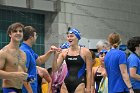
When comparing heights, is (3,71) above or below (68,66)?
above

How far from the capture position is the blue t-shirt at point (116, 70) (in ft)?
22.2

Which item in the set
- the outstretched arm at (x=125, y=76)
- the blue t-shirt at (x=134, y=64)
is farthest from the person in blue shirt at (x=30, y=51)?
the blue t-shirt at (x=134, y=64)

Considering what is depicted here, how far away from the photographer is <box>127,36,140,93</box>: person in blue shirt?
6789mm

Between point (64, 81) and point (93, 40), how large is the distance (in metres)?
6.22

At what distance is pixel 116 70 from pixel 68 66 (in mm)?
1020

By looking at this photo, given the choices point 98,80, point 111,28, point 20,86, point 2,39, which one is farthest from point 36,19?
point 20,86

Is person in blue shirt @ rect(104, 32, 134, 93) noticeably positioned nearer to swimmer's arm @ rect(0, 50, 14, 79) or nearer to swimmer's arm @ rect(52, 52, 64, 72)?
swimmer's arm @ rect(52, 52, 64, 72)

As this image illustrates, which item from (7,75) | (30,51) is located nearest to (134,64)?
(30,51)

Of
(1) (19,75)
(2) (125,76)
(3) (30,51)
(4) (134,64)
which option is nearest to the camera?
(1) (19,75)

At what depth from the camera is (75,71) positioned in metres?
7.24

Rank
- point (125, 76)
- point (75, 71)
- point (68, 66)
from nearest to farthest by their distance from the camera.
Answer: point (125, 76) < point (75, 71) < point (68, 66)

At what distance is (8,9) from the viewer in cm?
1138

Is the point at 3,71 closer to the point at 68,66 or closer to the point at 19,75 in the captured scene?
the point at 19,75

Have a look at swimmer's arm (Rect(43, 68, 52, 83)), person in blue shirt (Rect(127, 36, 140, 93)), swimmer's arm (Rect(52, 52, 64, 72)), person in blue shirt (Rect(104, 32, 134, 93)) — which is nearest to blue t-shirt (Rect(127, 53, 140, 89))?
person in blue shirt (Rect(127, 36, 140, 93))
